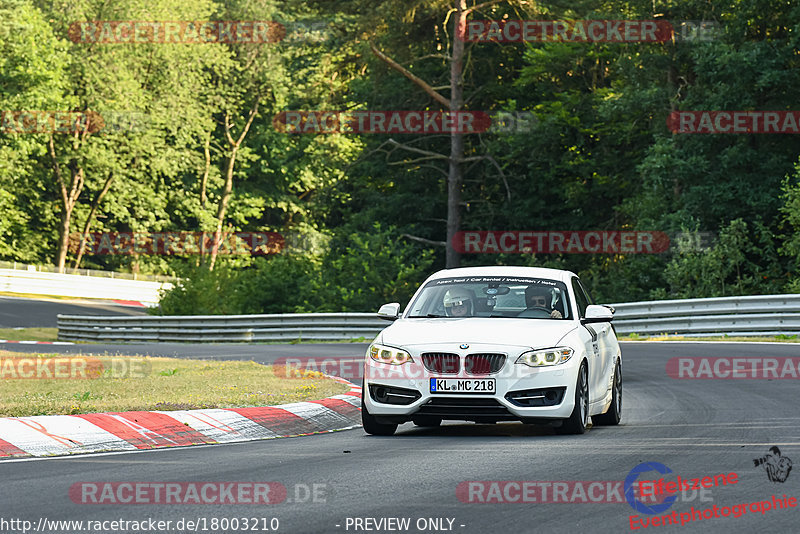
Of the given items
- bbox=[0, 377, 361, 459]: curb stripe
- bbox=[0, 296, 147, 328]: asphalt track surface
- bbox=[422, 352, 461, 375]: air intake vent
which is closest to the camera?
bbox=[0, 377, 361, 459]: curb stripe

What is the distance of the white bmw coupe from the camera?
10555mm

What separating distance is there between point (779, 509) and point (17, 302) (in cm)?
4708

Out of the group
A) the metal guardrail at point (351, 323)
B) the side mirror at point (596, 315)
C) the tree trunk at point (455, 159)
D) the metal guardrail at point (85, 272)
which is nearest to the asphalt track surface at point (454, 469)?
the side mirror at point (596, 315)

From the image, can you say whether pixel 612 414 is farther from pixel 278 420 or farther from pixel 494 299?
pixel 278 420

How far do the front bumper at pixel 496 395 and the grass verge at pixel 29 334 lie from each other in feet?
90.3

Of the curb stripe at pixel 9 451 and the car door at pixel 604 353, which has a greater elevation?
the car door at pixel 604 353

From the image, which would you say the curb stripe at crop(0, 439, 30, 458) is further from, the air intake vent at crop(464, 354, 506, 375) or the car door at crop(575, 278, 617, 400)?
the car door at crop(575, 278, 617, 400)

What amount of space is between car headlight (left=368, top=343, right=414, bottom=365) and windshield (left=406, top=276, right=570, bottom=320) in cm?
99

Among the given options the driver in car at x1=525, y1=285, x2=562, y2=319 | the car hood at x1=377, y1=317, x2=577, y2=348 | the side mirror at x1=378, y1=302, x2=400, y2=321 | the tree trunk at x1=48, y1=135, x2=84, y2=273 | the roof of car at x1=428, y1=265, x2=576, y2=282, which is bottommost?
the car hood at x1=377, y1=317, x2=577, y2=348

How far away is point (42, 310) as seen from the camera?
47562 millimetres

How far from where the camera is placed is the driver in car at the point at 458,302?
1184 centimetres

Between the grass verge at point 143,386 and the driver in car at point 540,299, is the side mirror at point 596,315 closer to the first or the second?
the driver in car at point 540,299

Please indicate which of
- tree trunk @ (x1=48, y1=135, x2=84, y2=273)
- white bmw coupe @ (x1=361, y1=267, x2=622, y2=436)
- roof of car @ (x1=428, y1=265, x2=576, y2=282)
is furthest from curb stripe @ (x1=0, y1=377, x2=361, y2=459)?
tree trunk @ (x1=48, y1=135, x2=84, y2=273)

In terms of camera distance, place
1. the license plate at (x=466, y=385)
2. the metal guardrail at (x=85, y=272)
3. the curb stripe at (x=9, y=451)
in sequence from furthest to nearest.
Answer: the metal guardrail at (x=85, y=272)
the license plate at (x=466, y=385)
the curb stripe at (x=9, y=451)
